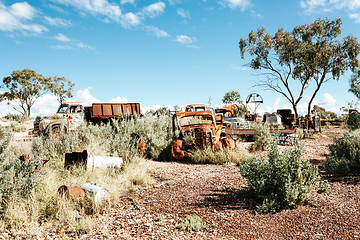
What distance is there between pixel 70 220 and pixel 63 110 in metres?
12.3

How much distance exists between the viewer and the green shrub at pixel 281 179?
3.84 m

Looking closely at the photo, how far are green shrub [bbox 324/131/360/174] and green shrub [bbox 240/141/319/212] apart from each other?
1986mm

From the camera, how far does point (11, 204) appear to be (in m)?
3.64

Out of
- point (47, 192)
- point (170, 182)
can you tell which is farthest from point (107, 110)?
point (47, 192)

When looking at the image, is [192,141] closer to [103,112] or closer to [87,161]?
[87,161]

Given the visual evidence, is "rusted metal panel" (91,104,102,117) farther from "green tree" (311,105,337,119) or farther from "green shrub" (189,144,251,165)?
"green tree" (311,105,337,119)

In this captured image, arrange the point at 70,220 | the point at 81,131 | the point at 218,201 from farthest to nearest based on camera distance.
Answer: the point at 81,131, the point at 218,201, the point at 70,220

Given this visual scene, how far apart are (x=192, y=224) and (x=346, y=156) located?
4.93m

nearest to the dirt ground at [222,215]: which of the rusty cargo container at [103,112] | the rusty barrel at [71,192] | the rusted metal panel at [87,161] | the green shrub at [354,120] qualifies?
the rusty barrel at [71,192]

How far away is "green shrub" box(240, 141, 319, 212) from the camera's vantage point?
3842 mm

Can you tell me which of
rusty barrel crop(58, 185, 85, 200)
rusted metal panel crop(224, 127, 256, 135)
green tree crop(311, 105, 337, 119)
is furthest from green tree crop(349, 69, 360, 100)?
rusty barrel crop(58, 185, 85, 200)

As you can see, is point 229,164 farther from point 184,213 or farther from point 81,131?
point 81,131

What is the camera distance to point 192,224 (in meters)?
3.47

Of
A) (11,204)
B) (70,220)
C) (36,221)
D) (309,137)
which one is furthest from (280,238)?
(309,137)
